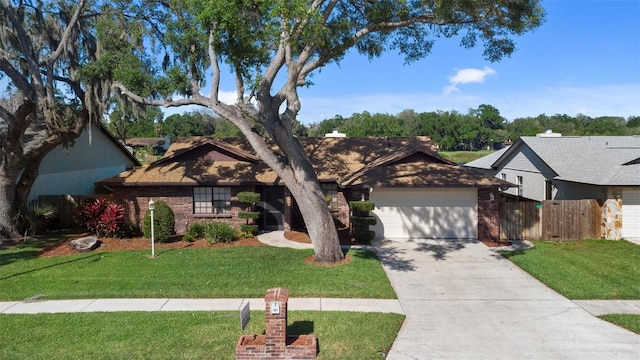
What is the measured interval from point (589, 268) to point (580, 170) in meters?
7.34

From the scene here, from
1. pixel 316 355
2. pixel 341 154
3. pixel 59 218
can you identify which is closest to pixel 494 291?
pixel 316 355

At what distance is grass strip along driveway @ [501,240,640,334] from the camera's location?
10.1 meters

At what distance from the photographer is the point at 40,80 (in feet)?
49.5

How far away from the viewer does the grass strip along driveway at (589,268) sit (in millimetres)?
10078

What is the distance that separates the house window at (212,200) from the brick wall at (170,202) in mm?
257

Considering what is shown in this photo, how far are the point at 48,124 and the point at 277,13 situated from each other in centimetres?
1061

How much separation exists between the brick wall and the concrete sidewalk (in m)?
7.68

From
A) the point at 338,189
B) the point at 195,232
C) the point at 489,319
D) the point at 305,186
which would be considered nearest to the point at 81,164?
the point at 195,232

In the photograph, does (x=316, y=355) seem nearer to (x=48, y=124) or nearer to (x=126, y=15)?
(x=48, y=124)

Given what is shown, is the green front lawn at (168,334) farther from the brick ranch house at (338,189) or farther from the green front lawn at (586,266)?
the brick ranch house at (338,189)

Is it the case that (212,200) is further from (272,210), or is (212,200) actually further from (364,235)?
(364,235)

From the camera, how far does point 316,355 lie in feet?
23.0

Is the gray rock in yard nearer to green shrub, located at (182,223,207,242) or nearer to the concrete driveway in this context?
green shrub, located at (182,223,207,242)

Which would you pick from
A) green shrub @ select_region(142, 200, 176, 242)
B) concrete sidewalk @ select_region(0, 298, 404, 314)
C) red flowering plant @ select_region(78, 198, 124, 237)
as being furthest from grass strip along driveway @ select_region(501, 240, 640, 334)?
red flowering plant @ select_region(78, 198, 124, 237)
